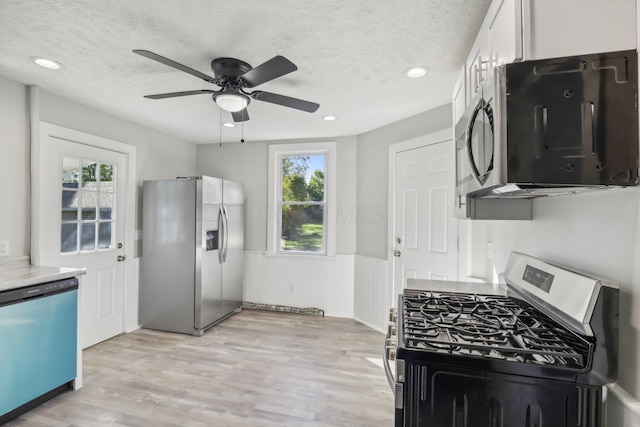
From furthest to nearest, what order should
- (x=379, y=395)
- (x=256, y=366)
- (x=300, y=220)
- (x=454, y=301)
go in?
(x=300, y=220), (x=256, y=366), (x=379, y=395), (x=454, y=301)

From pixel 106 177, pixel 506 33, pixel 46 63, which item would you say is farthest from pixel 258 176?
pixel 506 33

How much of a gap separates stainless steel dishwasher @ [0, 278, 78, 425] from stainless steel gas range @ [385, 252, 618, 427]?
2360 mm

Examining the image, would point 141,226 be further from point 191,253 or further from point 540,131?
point 540,131

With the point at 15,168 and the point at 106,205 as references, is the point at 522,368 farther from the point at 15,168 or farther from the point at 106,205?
the point at 106,205

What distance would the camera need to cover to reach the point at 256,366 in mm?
2805

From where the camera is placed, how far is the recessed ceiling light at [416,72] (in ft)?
7.32

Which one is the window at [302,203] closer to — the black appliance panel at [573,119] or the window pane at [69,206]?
the window pane at [69,206]

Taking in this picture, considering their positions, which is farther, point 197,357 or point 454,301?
point 197,357

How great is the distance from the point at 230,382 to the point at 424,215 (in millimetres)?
2248

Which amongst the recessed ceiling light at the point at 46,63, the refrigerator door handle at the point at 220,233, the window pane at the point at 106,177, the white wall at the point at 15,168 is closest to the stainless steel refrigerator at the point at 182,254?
the refrigerator door handle at the point at 220,233

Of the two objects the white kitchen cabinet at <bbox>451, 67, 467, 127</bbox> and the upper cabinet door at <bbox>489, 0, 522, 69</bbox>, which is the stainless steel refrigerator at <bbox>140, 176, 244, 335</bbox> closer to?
the white kitchen cabinet at <bbox>451, 67, 467, 127</bbox>

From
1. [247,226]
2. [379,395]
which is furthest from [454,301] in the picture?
[247,226]

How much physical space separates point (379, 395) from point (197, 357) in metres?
1.66

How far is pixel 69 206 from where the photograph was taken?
3.01 m
